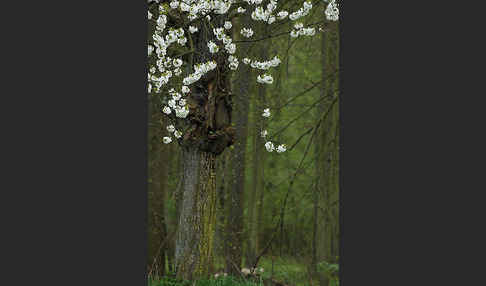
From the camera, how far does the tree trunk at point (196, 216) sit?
17.1ft

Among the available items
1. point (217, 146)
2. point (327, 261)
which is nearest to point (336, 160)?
point (327, 261)

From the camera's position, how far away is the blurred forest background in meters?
5.93

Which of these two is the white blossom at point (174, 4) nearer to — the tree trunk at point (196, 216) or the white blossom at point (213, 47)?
the white blossom at point (213, 47)

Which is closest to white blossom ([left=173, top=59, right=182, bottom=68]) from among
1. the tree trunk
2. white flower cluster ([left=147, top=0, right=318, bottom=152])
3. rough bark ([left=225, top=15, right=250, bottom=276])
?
white flower cluster ([left=147, top=0, right=318, bottom=152])

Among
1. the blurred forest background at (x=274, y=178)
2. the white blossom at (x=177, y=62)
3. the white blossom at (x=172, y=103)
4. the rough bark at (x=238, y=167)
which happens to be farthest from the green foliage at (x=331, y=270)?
the white blossom at (x=177, y=62)

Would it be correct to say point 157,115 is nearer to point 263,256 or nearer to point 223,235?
point 223,235

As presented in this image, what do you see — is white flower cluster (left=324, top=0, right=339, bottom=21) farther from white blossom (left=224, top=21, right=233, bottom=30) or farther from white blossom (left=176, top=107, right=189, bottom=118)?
white blossom (left=176, top=107, right=189, bottom=118)

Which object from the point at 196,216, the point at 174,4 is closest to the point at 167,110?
the point at 174,4

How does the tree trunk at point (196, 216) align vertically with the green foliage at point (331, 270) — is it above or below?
above

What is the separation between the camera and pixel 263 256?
645 cm

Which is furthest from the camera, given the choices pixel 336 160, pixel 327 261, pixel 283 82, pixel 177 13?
pixel 283 82

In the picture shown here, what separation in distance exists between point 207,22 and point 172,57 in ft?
1.56

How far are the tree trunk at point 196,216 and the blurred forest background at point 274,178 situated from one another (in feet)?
0.54

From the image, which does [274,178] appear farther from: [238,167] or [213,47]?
[213,47]
